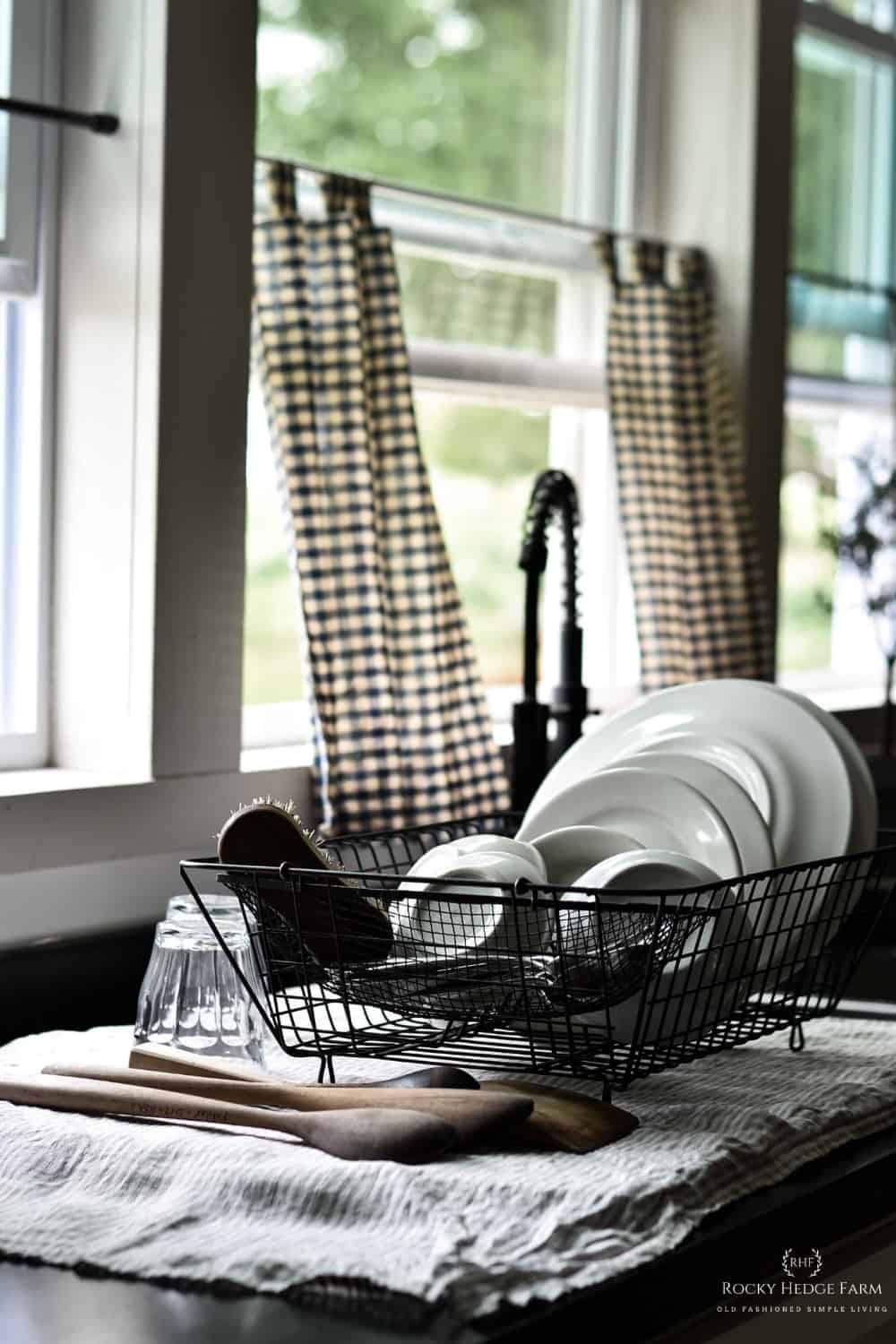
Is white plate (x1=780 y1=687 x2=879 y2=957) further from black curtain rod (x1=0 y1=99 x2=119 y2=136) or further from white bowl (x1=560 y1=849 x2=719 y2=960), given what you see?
black curtain rod (x1=0 y1=99 x2=119 y2=136)

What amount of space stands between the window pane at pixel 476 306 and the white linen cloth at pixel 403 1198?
1411 millimetres

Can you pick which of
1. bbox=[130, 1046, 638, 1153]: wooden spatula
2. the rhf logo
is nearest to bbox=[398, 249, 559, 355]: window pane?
bbox=[130, 1046, 638, 1153]: wooden spatula

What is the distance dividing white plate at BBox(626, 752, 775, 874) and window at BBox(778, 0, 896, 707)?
6.24ft

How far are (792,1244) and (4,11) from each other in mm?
1402

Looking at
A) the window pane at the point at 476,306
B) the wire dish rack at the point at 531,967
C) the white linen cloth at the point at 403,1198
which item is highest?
the window pane at the point at 476,306

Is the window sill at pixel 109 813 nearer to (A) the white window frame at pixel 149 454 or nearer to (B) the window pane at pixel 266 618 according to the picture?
(A) the white window frame at pixel 149 454

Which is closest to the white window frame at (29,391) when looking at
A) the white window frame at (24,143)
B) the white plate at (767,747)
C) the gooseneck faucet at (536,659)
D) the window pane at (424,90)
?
the white window frame at (24,143)

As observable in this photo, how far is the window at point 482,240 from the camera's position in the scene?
7.22 ft

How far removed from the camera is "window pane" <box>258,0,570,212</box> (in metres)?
2.15

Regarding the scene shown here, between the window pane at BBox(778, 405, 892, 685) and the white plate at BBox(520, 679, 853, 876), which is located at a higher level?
the window pane at BBox(778, 405, 892, 685)

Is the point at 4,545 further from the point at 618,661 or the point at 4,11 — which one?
the point at 618,661

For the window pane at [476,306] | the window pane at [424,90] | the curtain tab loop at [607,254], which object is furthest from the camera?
the curtain tab loop at [607,254]

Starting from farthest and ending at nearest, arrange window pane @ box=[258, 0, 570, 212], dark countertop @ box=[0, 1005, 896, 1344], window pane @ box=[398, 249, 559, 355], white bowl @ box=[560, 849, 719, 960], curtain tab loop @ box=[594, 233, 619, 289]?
curtain tab loop @ box=[594, 233, 619, 289]
window pane @ box=[398, 249, 559, 355]
window pane @ box=[258, 0, 570, 212]
white bowl @ box=[560, 849, 719, 960]
dark countertop @ box=[0, 1005, 896, 1344]

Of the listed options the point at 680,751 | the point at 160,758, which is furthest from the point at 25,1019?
the point at 680,751
